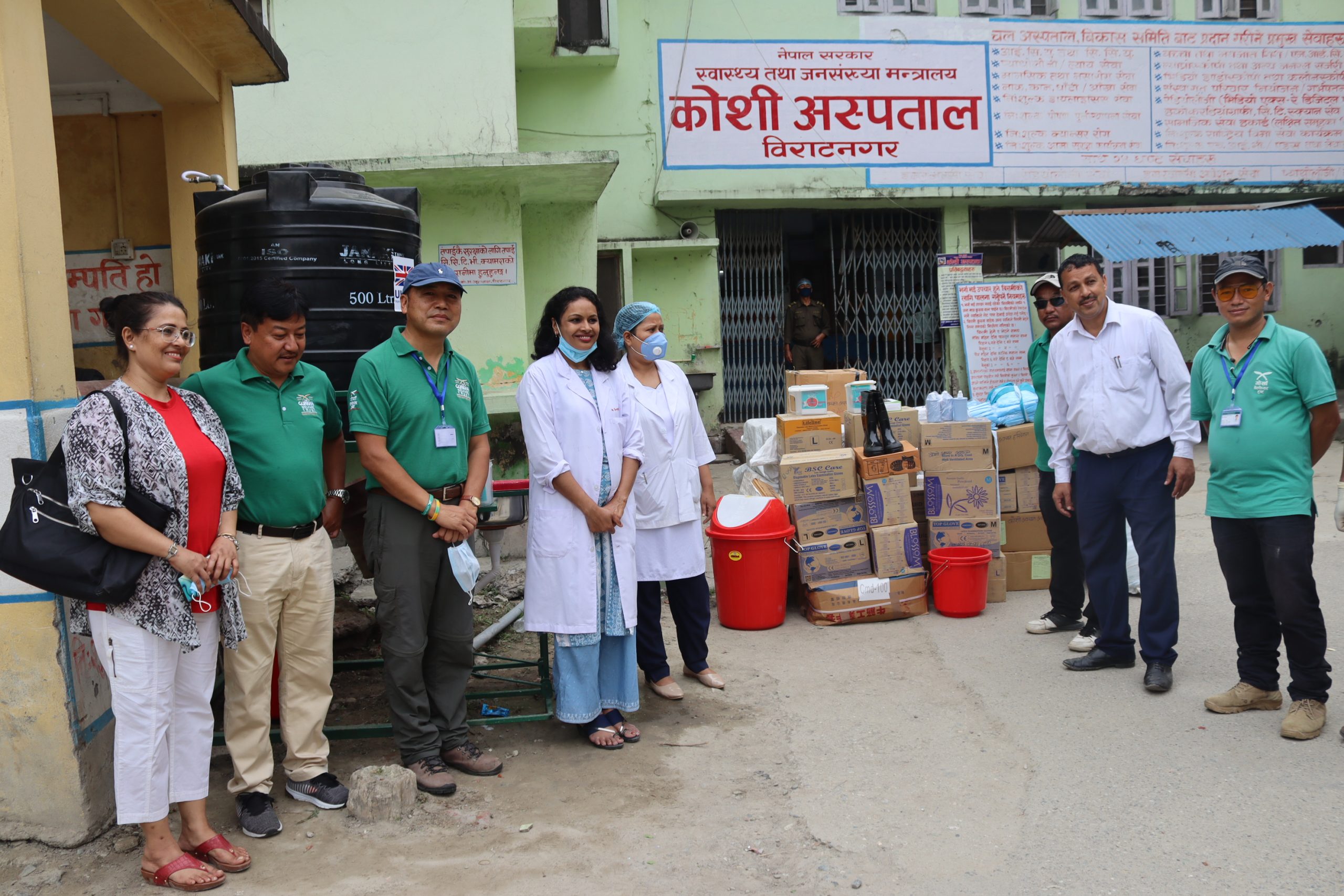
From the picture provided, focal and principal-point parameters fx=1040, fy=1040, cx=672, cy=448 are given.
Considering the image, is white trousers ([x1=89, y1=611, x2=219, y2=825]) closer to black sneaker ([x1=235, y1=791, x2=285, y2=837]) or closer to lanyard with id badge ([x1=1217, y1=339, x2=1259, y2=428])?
black sneaker ([x1=235, y1=791, x2=285, y2=837])

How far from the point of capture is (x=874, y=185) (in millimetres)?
11680

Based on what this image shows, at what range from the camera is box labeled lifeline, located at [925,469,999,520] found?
6047 mm

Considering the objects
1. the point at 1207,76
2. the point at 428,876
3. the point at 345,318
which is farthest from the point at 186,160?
the point at 1207,76

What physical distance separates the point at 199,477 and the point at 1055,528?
411cm

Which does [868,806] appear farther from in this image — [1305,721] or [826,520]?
[826,520]

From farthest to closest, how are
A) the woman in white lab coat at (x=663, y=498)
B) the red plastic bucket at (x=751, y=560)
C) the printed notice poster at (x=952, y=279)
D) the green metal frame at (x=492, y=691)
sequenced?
the printed notice poster at (x=952, y=279), the red plastic bucket at (x=751, y=560), the woman in white lab coat at (x=663, y=498), the green metal frame at (x=492, y=691)

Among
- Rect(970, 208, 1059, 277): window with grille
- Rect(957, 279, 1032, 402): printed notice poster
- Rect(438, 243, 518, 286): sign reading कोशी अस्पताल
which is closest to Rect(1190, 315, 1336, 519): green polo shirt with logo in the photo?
Rect(438, 243, 518, 286): sign reading कोशी अस्पताल

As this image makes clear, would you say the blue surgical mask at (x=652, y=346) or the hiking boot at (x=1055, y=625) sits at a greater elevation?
the blue surgical mask at (x=652, y=346)

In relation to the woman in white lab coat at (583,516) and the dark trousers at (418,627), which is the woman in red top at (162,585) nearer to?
the dark trousers at (418,627)

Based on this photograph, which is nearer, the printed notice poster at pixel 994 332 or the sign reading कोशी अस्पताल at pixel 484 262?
the sign reading कोशी अस्पताल at pixel 484 262

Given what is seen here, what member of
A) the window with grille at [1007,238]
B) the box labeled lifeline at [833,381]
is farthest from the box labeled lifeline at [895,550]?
the window with grille at [1007,238]

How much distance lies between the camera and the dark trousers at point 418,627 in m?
3.72

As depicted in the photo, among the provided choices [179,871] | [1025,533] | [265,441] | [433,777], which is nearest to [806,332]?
[1025,533]

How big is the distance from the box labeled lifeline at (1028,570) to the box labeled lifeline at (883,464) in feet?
3.12
